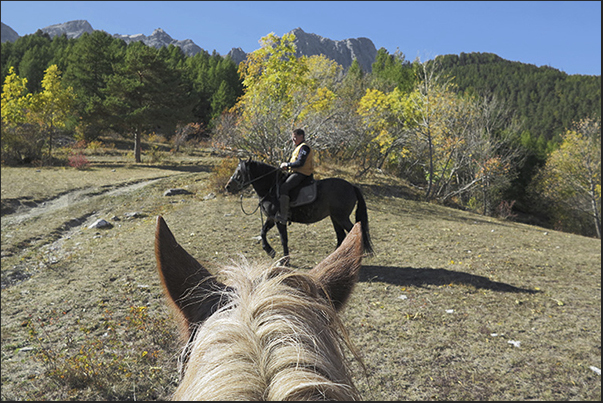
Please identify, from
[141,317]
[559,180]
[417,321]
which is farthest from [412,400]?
[559,180]

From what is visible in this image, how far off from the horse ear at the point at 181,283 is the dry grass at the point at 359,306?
293 mm

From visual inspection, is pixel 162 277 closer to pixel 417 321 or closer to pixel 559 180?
pixel 417 321

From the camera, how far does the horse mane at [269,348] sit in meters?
0.73

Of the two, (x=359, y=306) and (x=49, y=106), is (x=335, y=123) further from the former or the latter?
(x=49, y=106)

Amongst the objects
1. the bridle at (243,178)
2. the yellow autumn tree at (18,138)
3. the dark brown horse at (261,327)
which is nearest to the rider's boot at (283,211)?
the bridle at (243,178)

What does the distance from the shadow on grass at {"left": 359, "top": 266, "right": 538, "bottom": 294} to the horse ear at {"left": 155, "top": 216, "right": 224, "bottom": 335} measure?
4875 mm

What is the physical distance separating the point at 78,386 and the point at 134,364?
1.55 feet

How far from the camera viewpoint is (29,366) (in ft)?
11.1

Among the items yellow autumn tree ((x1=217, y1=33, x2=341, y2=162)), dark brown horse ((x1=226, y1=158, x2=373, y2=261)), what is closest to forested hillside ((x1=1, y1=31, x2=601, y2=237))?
yellow autumn tree ((x1=217, y1=33, x2=341, y2=162))

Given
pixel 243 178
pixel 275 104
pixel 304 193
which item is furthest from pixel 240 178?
pixel 275 104

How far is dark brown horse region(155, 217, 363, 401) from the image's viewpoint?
0.74m

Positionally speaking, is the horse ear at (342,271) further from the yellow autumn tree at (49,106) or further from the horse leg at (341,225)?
the yellow autumn tree at (49,106)

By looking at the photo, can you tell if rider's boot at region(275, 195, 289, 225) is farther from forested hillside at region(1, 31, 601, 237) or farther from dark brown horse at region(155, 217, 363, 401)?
forested hillside at region(1, 31, 601, 237)

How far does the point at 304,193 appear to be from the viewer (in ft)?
18.5
